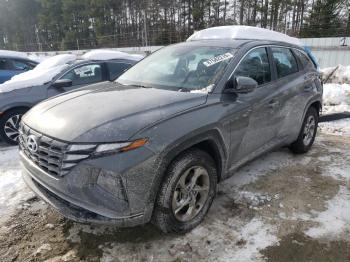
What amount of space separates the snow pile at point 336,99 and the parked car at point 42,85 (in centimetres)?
490

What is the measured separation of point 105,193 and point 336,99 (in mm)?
7005

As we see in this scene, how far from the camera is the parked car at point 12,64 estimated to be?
8384mm

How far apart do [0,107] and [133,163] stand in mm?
4127

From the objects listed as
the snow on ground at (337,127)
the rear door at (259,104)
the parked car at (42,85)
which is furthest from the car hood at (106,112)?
the snow on ground at (337,127)

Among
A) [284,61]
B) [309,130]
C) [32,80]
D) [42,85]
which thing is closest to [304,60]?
[284,61]

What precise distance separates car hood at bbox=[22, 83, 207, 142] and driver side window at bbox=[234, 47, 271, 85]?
2.48 feet

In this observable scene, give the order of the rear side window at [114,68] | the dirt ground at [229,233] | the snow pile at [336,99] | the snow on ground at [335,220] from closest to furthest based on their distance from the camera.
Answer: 1. the dirt ground at [229,233]
2. the snow on ground at [335,220]
3. the rear side window at [114,68]
4. the snow pile at [336,99]

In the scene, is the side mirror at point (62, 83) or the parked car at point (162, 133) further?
the side mirror at point (62, 83)

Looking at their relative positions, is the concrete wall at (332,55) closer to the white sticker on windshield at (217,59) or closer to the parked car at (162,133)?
the parked car at (162,133)

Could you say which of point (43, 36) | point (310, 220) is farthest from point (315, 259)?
point (43, 36)

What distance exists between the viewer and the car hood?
2428 mm

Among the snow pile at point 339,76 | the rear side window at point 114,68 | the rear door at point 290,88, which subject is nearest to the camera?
the rear door at point 290,88

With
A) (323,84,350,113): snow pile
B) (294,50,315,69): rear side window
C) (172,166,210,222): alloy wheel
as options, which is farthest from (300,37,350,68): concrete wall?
(172,166,210,222): alloy wheel

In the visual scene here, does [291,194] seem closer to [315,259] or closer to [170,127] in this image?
[315,259]
